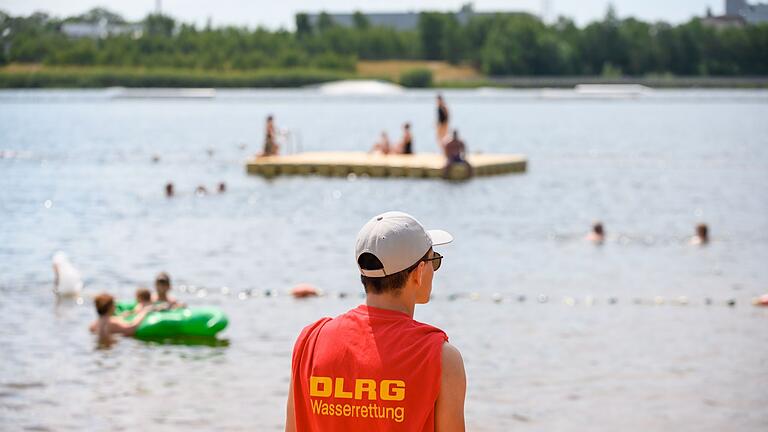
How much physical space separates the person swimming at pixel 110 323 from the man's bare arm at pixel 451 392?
1188cm

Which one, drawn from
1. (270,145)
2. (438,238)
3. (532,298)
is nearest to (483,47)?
(270,145)

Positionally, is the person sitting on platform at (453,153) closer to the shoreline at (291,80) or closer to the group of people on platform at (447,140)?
the group of people on platform at (447,140)

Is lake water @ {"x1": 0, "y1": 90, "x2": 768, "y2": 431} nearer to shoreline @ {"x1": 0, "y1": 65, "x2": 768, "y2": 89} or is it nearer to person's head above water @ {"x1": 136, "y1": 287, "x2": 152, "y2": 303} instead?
person's head above water @ {"x1": 136, "y1": 287, "x2": 152, "y2": 303}

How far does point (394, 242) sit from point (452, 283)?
1680 centimetres

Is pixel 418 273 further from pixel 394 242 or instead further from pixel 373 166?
pixel 373 166

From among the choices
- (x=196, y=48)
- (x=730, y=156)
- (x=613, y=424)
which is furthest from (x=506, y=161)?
(x=196, y=48)

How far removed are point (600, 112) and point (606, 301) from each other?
99.1m

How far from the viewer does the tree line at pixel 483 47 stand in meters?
143

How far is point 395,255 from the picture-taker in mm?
4191

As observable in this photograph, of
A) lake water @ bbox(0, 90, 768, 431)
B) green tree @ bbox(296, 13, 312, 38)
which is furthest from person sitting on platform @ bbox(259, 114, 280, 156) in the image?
green tree @ bbox(296, 13, 312, 38)

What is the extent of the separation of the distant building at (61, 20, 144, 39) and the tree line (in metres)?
1.11

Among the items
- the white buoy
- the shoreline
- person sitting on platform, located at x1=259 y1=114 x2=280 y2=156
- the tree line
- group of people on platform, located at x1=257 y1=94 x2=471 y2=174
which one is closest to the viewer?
the white buoy

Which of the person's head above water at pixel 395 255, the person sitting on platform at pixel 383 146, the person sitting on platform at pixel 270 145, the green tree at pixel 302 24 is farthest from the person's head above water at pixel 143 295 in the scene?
the green tree at pixel 302 24

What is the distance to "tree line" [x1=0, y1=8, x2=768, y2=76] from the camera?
142750mm
